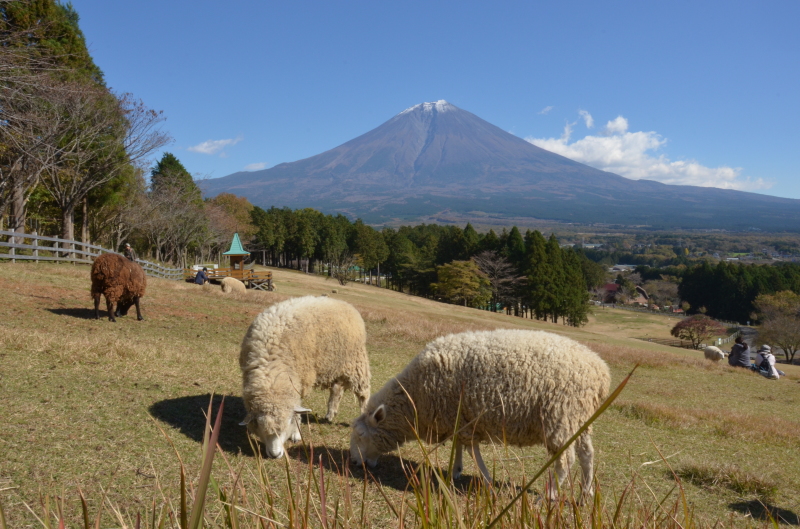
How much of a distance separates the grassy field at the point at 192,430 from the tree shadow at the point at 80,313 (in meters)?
0.08

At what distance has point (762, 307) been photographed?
64250 millimetres

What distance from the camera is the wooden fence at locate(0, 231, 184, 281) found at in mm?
21156

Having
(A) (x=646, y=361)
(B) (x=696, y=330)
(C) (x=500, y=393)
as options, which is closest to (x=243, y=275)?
(A) (x=646, y=361)

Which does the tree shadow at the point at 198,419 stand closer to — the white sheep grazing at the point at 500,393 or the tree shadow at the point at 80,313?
the white sheep grazing at the point at 500,393

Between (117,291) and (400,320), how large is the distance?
11.1m

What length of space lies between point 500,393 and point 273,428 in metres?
2.69

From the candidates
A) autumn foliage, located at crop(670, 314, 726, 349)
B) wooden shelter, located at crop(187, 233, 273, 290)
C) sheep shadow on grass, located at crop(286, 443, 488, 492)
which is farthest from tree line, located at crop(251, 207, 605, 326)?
sheep shadow on grass, located at crop(286, 443, 488, 492)

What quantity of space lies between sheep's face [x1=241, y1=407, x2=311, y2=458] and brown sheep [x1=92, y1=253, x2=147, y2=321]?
290 inches

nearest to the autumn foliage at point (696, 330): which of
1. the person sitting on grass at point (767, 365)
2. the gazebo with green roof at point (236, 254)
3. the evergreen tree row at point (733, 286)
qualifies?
the evergreen tree row at point (733, 286)

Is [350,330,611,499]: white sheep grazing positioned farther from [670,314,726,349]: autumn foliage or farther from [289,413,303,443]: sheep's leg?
[670,314,726,349]: autumn foliage

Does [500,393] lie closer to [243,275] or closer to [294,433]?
[294,433]

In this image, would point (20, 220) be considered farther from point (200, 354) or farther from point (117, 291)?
point (200, 354)

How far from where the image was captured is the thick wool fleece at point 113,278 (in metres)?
11.8

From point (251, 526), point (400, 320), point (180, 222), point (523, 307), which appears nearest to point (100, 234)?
point (180, 222)
